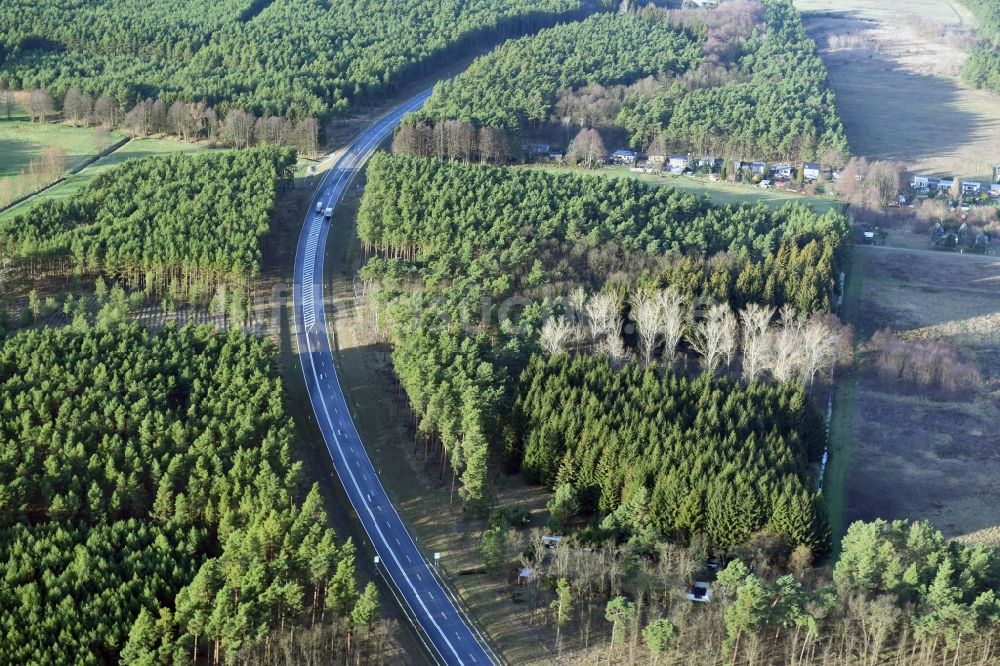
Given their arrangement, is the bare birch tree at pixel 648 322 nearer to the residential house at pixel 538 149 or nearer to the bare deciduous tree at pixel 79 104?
A: the residential house at pixel 538 149

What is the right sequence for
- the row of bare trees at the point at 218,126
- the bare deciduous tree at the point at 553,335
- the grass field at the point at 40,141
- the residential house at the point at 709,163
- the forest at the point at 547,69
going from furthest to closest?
the forest at the point at 547,69 → the residential house at the point at 709,163 → the row of bare trees at the point at 218,126 → the grass field at the point at 40,141 → the bare deciduous tree at the point at 553,335

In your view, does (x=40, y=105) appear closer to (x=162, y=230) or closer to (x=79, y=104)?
(x=79, y=104)

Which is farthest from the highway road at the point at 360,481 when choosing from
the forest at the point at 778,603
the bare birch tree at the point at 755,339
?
the bare birch tree at the point at 755,339

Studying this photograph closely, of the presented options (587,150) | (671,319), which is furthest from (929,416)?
(587,150)

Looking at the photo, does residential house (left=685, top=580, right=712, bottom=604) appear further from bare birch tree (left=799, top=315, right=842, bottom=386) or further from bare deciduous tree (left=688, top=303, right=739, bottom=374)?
bare birch tree (left=799, top=315, right=842, bottom=386)

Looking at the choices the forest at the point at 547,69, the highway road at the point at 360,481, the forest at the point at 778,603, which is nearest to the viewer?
the forest at the point at 778,603

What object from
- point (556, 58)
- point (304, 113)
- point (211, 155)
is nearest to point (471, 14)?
point (556, 58)

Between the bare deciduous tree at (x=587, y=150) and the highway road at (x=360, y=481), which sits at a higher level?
the bare deciduous tree at (x=587, y=150)
